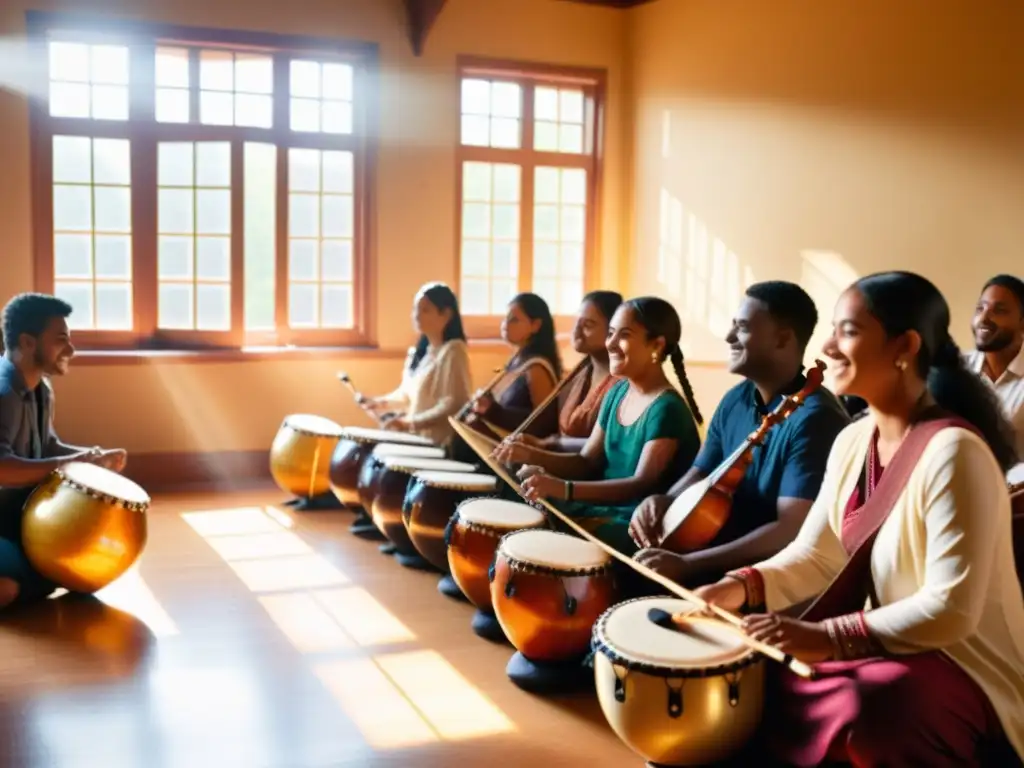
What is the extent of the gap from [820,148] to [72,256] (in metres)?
4.46

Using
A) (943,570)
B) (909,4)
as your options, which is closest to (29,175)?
(909,4)

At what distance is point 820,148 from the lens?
625cm

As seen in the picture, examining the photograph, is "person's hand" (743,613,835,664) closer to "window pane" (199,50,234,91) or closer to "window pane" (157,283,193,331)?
"window pane" (157,283,193,331)

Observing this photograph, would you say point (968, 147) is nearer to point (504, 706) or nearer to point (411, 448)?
point (411, 448)

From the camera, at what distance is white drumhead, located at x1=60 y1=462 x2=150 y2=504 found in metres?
4.20

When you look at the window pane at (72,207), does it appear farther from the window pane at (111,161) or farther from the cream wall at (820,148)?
the cream wall at (820,148)

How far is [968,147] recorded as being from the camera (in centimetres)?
538

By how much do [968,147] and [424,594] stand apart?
3365 millimetres

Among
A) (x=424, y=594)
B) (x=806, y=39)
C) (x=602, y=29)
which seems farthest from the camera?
(x=602, y=29)

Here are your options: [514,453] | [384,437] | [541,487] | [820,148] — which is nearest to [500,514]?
[514,453]

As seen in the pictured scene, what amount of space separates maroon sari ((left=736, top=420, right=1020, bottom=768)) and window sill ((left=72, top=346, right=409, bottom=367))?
16.6 feet

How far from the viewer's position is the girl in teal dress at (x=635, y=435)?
3.67 m

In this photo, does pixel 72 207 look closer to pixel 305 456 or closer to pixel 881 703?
pixel 305 456

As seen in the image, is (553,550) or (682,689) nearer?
(682,689)
